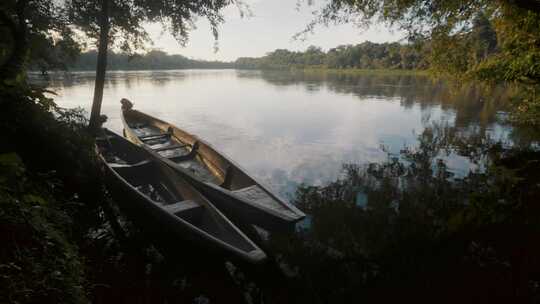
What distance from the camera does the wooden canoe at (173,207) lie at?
4.63 m

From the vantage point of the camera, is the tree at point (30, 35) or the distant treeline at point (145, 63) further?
the distant treeline at point (145, 63)

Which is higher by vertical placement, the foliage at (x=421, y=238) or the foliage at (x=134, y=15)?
the foliage at (x=134, y=15)

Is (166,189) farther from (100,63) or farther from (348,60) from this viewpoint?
(348,60)

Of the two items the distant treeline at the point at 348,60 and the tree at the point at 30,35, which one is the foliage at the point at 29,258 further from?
the distant treeline at the point at 348,60

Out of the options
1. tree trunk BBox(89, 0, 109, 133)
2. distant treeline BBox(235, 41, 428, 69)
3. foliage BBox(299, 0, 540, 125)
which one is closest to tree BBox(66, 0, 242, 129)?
tree trunk BBox(89, 0, 109, 133)

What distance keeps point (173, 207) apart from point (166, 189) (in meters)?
2.40

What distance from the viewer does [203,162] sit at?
31.1ft

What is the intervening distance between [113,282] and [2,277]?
2682 mm

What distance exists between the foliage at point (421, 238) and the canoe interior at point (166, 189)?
1.33 meters

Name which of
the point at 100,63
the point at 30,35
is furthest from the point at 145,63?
the point at 30,35

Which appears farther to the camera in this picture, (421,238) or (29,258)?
(421,238)

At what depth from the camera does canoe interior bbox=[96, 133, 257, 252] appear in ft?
17.5

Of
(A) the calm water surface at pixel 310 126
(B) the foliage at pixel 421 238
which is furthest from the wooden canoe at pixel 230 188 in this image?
(A) the calm water surface at pixel 310 126

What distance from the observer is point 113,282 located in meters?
4.44
